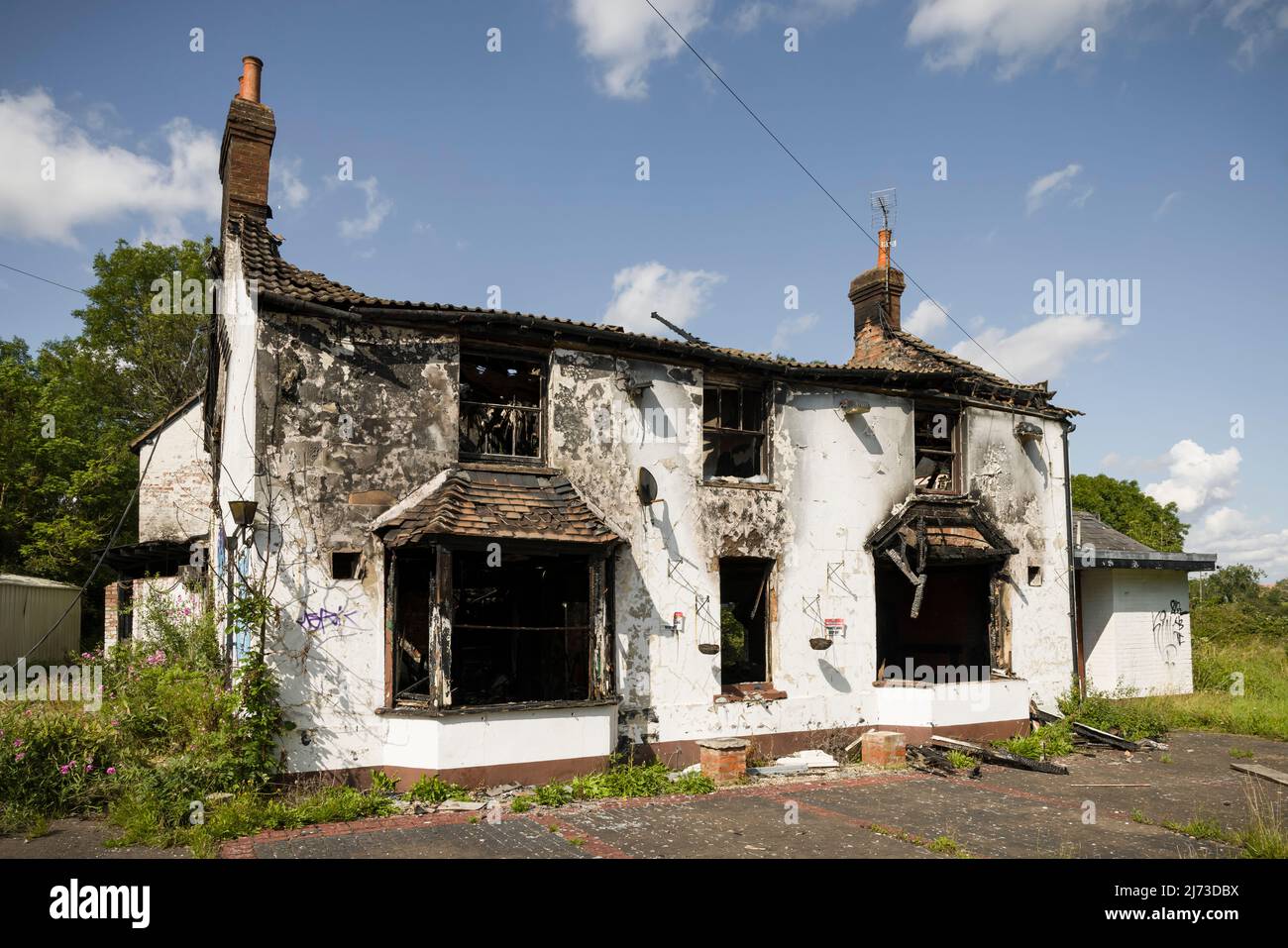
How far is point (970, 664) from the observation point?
16281 mm

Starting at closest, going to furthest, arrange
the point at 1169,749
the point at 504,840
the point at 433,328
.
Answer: the point at 504,840
the point at 433,328
the point at 1169,749

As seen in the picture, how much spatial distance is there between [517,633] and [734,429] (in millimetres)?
A: 4873

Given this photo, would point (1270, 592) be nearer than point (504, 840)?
No

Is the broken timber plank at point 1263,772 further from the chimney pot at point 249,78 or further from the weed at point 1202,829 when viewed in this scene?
the chimney pot at point 249,78

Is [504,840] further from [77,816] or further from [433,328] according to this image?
[433,328]

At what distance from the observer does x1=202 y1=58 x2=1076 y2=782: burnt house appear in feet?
34.0

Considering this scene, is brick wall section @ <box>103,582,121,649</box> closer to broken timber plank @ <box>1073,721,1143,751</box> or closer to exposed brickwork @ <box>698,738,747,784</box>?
exposed brickwork @ <box>698,738,747,784</box>

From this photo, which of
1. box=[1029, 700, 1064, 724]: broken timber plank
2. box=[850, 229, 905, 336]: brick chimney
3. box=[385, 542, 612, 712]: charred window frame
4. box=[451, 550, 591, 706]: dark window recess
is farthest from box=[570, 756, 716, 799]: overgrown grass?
box=[850, 229, 905, 336]: brick chimney

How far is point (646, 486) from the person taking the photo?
12.4 metres

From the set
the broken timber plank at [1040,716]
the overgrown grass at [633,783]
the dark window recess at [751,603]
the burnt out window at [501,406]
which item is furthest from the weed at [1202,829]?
the burnt out window at [501,406]
